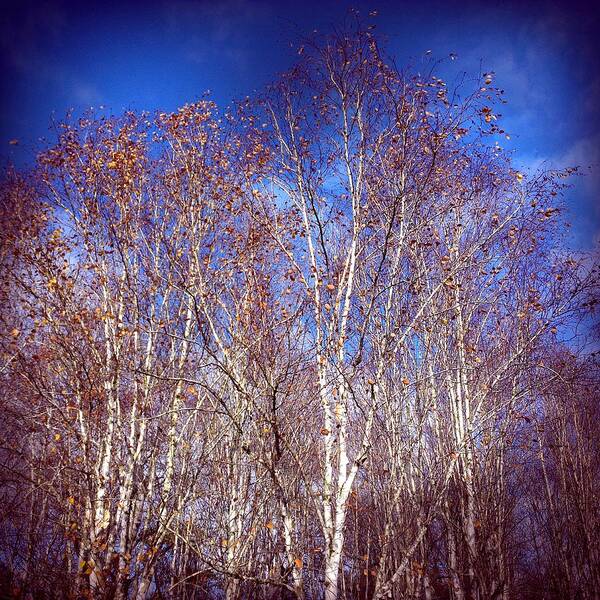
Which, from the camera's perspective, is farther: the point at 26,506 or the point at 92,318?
the point at 26,506

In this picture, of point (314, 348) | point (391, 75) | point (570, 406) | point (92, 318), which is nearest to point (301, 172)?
point (391, 75)

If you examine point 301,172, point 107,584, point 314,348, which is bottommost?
point 107,584

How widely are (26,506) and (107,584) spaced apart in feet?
23.8

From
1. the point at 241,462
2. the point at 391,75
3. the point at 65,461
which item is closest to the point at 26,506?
the point at 65,461

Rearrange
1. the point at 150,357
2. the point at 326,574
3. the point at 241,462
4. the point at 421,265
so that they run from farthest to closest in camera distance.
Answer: the point at 421,265 < the point at 241,462 < the point at 150,357 < the point at 326,574

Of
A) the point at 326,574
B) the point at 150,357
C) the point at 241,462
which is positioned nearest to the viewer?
the point at 326,574

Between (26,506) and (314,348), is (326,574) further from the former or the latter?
(26,506)

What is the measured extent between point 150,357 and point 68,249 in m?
1.89

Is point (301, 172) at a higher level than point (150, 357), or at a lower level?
higher

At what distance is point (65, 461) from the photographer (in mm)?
6145

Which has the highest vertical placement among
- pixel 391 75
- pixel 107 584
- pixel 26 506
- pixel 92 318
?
pixel 391 75

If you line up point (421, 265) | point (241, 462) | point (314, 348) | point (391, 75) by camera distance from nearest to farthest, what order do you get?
point (314, 348)
point (391, 75)
point (241, 462)
point (421, 265)

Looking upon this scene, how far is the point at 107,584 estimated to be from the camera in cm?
483

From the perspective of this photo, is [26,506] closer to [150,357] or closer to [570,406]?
[150,357]
